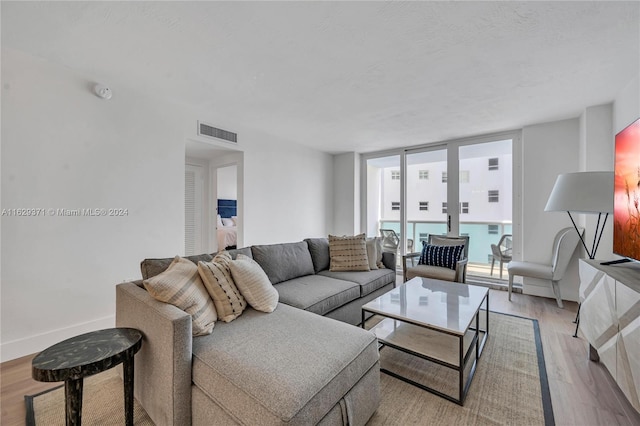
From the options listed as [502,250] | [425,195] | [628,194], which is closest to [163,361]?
[628,194]

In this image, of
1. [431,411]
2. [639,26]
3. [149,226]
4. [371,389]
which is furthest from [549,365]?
[149,226]

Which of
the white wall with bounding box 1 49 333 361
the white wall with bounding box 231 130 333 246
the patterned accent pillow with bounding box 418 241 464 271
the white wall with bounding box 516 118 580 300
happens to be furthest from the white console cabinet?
the white wall with bounding box 1 49 333 361

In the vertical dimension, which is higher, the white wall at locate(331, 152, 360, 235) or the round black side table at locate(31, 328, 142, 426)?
the white wall at locate(331, 152, 360, 235)

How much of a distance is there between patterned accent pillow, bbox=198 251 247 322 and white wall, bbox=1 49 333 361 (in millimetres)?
1601

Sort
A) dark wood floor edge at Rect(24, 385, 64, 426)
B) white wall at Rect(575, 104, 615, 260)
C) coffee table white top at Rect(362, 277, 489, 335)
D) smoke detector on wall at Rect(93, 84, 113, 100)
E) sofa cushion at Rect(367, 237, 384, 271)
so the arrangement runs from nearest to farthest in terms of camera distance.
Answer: dark wood floor edge at Rect(24, 385, 64, 426) < coffee table white top at Rect(362, 277, 489, 335) < smoke detector on wall at Rect(93, 84, 113, 100) < white wall at Rect(575, 104, 615, 260) < sofa cushion at Rect(367, 237, 384, 271)

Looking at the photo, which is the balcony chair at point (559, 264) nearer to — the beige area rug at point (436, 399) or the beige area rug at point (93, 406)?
the beige area rug at point (436, 399)

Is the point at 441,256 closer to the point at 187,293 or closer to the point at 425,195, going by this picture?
the point at 425,195

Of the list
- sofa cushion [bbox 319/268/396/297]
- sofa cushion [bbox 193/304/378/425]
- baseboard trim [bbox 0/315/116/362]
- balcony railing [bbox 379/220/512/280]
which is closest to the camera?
sofa cushion [bbox 193/304/378/425]

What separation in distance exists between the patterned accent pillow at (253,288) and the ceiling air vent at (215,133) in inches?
89.5

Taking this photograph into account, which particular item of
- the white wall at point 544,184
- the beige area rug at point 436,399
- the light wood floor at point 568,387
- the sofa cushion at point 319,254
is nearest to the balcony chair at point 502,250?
the white wall at point 544,184

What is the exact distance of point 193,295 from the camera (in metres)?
1.54

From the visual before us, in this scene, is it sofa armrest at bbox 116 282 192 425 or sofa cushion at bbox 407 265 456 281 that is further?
sofa cushion at bbox 407 265 456 281

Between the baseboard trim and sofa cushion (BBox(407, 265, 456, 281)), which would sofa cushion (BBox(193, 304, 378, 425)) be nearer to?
the baseboard trim

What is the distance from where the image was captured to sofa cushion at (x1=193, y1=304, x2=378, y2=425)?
3.41 ft
